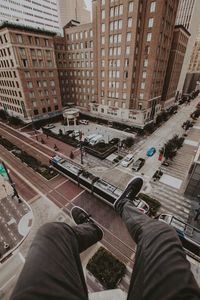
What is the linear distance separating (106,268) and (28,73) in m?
41.5

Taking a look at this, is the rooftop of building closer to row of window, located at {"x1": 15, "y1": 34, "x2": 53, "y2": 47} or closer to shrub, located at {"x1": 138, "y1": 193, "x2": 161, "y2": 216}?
row of window, located at {"x1": 15, "y1": 34, "x2": 53, "y2": 47}

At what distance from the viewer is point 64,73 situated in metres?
50.0

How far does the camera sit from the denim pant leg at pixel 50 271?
2.13 m

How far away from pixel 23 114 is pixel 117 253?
39.1 m

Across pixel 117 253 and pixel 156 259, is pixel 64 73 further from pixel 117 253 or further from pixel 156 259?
pixel 156 259

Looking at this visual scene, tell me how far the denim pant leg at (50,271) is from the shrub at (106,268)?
10516mm

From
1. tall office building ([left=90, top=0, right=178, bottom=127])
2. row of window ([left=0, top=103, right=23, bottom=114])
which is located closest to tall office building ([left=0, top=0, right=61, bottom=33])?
row of window ([left=0, top=103, right=23, bottom=114])

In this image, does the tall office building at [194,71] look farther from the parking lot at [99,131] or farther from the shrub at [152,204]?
the shrub at [152,204]

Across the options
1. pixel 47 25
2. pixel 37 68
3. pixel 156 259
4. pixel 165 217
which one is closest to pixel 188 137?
pixel 165 217

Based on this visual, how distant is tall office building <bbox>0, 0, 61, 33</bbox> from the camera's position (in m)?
84.6

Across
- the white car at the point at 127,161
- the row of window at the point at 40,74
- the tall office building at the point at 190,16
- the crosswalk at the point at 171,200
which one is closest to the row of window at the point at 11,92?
the row of window at the point at 40,74

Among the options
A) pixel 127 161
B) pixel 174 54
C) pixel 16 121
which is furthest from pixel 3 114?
pixel 174 54

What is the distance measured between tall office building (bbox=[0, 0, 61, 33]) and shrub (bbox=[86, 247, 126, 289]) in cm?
9648

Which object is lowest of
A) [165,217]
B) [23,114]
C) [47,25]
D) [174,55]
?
[165,217]
